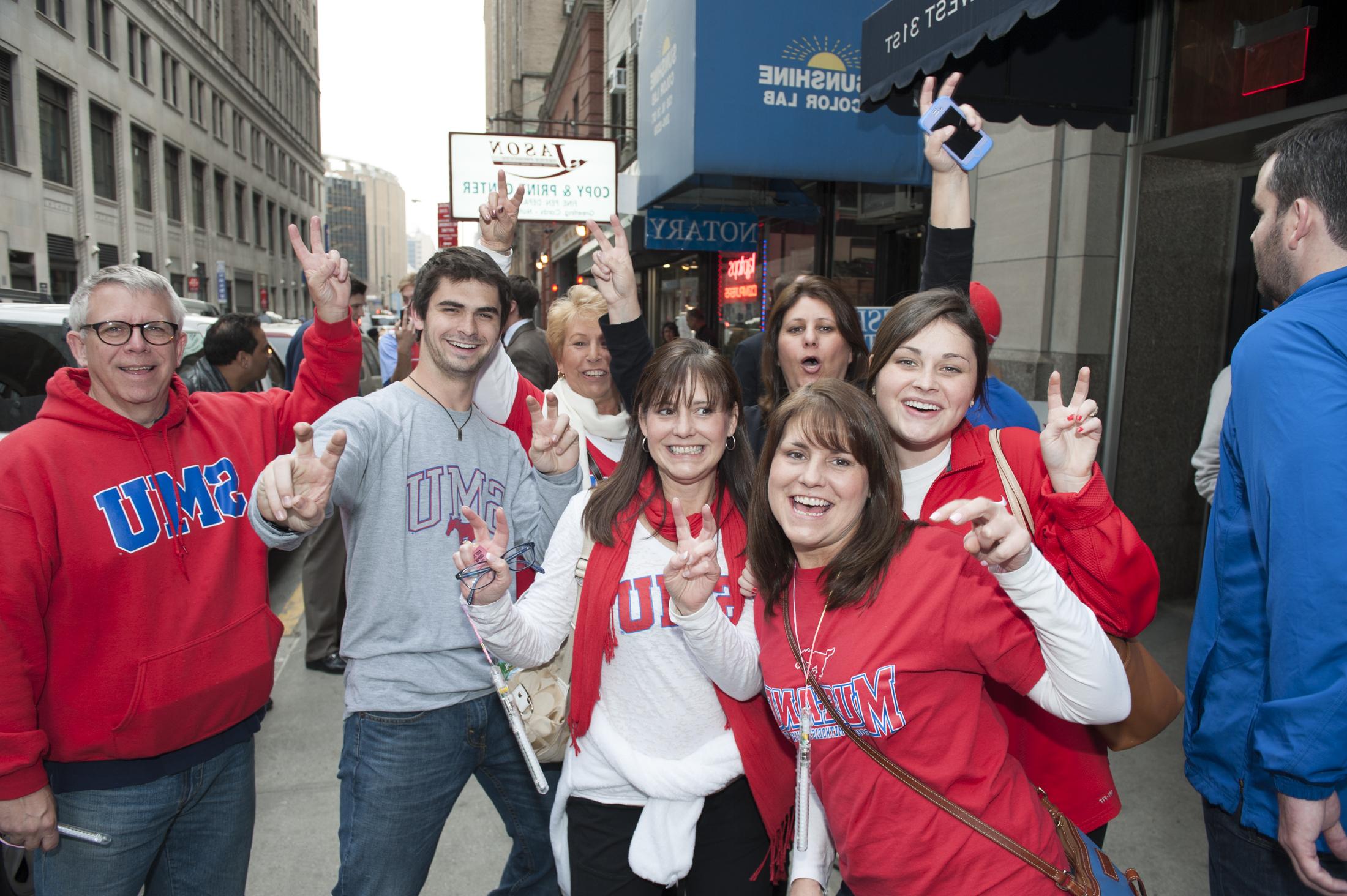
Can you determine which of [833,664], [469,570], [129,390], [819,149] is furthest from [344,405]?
[819,149]

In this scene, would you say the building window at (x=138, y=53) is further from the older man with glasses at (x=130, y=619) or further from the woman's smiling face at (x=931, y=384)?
the woman's smiling face at (x=931, y=384)

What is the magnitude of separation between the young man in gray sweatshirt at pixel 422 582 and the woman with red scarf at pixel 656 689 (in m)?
0.29

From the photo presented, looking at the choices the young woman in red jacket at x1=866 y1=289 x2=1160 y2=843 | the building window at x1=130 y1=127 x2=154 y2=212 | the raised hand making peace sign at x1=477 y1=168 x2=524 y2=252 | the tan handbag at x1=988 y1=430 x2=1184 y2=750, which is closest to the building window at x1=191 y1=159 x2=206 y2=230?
the building window at x1=130 y1=127 x2=154 y2=212

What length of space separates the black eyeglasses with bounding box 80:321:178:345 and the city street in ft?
7.62

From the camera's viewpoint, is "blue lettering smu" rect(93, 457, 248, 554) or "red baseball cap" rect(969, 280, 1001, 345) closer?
"blue lettering smu" rect(93, 457, 248, 554)

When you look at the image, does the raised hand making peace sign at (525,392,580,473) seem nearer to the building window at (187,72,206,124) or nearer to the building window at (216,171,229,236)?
the building window at (187,72,206,124)

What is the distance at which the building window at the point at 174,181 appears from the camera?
40.1 metres

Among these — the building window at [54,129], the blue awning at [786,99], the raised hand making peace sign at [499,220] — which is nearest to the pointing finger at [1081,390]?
the raised hand making peace sign at [499,220]

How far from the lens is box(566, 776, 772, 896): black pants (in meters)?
2.09

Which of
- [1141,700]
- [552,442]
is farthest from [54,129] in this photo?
[1141,700]

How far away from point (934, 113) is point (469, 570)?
211cm

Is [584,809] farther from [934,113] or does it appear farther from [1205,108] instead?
[1205,108]

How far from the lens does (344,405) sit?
227 centimetres

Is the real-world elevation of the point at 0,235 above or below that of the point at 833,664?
above
